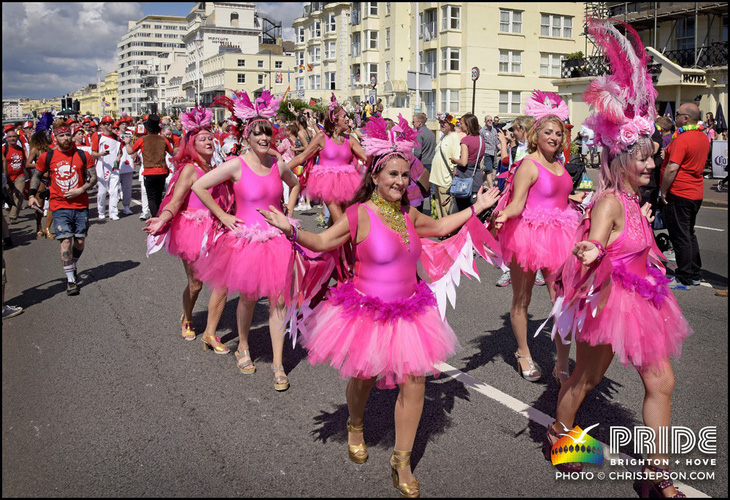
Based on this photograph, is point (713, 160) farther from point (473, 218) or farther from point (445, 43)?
point (445, 43)

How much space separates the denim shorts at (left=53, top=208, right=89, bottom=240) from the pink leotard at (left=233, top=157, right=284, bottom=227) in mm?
4186

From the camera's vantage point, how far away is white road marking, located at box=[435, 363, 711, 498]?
3.88 m

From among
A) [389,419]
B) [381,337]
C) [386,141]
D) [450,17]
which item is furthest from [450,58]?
[381,337]

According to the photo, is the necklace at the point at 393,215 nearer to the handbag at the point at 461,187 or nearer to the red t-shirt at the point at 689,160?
the red t-shirt at the point at 689,160

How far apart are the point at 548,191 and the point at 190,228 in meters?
3.44

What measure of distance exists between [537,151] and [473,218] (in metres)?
1.53

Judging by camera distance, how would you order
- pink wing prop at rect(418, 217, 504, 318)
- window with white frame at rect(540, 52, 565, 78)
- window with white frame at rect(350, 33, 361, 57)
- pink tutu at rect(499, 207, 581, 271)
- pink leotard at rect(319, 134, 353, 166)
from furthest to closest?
window with white frame at rect(350, 33, 361, 57) < window with white frame at rect(540, 52, 565, 78) < pink leotard at rect(319, 134, 353, 166) < pink tutu at rect(499, 207, 581, 271) < pink wing prop at rect(418, 217, 504, 318)

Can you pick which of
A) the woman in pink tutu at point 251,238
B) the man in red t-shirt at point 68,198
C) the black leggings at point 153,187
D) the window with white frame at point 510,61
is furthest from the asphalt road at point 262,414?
Answer: the window with white frame at point 510,61

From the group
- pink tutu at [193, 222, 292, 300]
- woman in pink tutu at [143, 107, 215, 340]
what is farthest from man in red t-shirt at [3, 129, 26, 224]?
pink tutu at [193, 222, 292, 300]

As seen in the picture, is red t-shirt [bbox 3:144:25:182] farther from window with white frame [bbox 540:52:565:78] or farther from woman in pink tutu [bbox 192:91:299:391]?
window with white frame [bbox 540:52:565:78]

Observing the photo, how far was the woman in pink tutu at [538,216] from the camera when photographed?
5.17 m

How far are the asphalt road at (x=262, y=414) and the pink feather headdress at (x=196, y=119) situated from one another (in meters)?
2.18

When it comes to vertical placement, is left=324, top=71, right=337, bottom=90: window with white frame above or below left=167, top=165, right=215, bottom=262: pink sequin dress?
above

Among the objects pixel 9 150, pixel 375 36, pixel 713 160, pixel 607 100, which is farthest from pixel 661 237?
pixel 375 36
